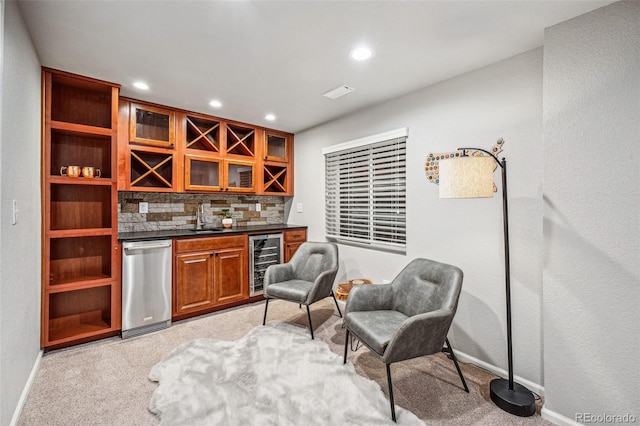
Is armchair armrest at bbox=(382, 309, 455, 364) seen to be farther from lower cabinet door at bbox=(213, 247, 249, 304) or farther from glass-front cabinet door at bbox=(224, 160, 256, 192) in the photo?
glass-front cabinet door at bbox=(224, 160, 256, 192)

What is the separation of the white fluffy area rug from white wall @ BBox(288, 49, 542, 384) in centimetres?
102

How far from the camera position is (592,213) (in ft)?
5.32

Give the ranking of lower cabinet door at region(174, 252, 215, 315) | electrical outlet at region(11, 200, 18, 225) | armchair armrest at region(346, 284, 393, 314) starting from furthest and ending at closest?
lower cabinet door at region(174, 252, 215, 315) → armchair armrest at region(346, 284, 393, 314) → electrical outlet at region(11, 200, 18, 225)

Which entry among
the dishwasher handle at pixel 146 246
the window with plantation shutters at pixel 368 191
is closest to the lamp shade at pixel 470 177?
the window with plantation shutters at pixel 368 191

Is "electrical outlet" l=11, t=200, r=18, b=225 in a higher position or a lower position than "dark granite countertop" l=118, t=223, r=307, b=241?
higher

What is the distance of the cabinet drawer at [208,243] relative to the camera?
3119mm

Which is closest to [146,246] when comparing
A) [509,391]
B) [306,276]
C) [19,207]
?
[19,207]

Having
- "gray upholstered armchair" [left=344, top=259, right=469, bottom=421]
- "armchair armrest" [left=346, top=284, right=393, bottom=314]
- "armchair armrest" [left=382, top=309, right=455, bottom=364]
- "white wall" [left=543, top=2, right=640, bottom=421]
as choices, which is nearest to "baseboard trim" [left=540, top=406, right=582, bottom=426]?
"white wall" [left=543, top=2, right=640, bottom=421]

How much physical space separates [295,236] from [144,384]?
8.00ft

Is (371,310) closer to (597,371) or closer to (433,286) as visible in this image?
(433,286)

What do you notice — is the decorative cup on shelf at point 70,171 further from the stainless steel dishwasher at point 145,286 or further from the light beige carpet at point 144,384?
the light beige carpet at point 144,384

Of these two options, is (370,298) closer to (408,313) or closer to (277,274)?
(408,313)

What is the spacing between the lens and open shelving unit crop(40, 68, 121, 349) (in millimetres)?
2611

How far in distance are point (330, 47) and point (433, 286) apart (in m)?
1.93
